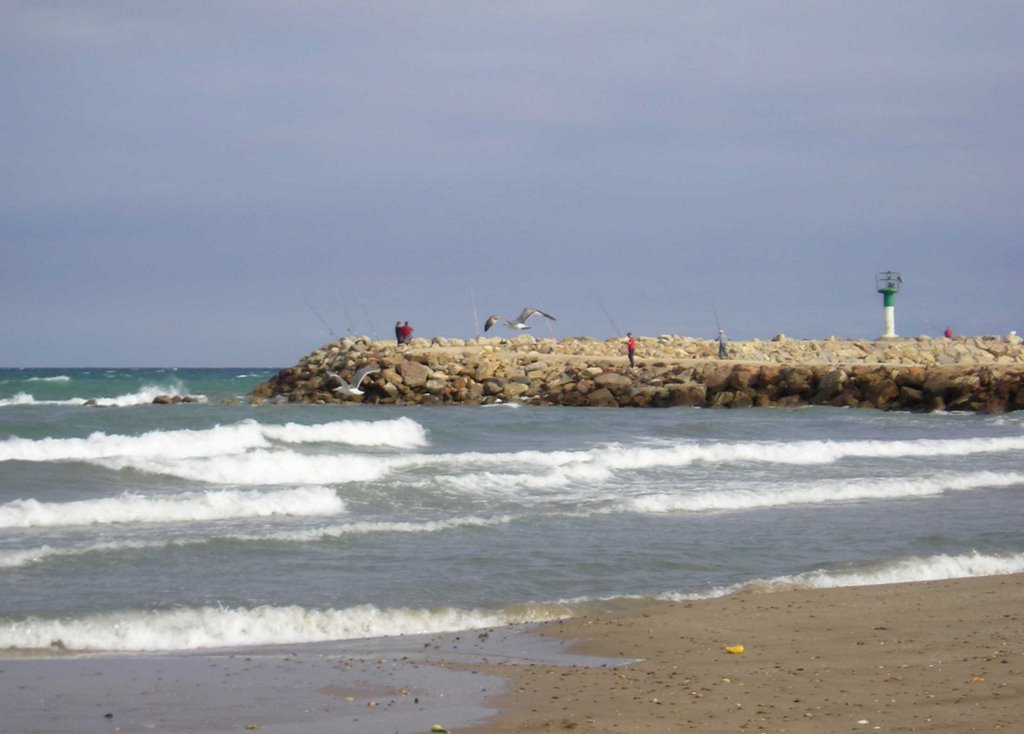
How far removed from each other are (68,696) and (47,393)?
52345 mm

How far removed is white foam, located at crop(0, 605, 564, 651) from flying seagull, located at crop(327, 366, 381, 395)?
1114 inches

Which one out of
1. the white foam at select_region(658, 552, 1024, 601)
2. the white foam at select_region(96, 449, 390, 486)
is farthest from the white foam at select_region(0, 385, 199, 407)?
the white foam at select_region(658, 552, 1024, 601)

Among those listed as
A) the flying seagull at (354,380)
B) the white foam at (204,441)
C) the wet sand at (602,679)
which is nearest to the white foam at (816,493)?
the wet sand at (602,679)

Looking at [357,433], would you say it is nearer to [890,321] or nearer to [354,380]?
[354,380]

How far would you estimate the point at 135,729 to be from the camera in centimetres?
657

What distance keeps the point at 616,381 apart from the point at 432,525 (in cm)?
2453

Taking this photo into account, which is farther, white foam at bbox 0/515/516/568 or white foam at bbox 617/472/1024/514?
white foam at bbox 617/472/1024/514

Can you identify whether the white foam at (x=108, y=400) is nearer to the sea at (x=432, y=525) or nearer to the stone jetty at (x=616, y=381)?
the stone jetty at (x=616, y=381)

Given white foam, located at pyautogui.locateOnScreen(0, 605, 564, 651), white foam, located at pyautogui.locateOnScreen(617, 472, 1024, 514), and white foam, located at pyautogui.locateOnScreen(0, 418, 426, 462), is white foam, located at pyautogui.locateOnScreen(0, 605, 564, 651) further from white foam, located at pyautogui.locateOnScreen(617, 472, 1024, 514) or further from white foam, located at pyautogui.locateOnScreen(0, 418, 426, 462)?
white foam, located at pyautogui.locateOnScreen(0, 418, 426, 462)

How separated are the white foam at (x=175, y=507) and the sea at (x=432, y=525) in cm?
3

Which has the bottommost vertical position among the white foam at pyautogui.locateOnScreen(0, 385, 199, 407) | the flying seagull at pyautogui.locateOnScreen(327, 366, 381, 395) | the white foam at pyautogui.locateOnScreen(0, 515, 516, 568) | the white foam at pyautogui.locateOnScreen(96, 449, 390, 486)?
the white foam at pyautogui.locateOnScreen(0, 515, 516, 568)

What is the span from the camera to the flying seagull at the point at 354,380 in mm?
38000

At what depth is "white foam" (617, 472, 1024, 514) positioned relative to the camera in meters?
16.0

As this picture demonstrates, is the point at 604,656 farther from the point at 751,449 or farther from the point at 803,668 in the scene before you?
the point at 751,449
